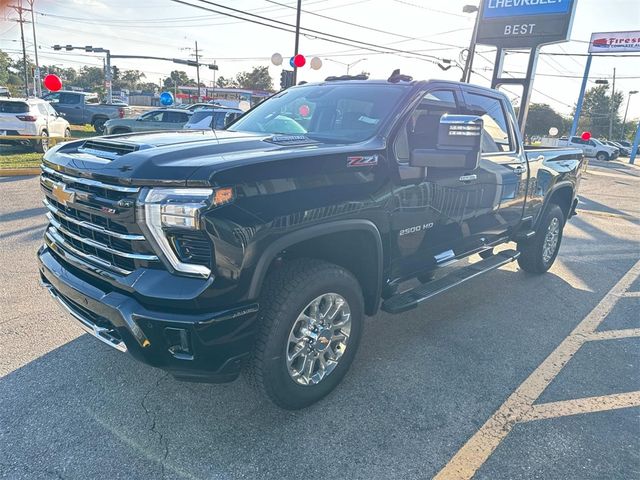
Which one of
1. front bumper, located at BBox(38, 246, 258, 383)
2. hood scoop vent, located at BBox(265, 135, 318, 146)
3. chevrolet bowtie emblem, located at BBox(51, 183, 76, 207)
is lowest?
front bumper, located at BBox(38, 246, 258, 383)

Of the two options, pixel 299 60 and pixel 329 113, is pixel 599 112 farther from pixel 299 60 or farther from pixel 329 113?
pixel 329 113

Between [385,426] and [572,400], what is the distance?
1.40m

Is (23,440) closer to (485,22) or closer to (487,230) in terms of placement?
(487,230)

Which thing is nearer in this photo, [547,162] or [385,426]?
[385,426]

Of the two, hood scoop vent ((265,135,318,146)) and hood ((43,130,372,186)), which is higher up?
hood scoop vent ((265,135,318,146))

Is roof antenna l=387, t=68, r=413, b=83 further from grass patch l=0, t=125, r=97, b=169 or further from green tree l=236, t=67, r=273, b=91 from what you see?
green tree l=236, t=67, r=273, b=91

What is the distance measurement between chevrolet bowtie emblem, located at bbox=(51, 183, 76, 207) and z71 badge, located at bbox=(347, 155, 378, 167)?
159 centimetres

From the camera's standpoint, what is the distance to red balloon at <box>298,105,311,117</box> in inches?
149

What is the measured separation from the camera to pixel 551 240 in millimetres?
5812

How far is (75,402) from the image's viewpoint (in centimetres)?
278

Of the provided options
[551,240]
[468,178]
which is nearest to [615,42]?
[551,240]

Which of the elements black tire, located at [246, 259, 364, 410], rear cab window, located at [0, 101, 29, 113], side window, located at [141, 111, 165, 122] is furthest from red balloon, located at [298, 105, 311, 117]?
side window, located at [141, 111, 165, 122]

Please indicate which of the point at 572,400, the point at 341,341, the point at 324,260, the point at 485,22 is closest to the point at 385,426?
the point at 341,341

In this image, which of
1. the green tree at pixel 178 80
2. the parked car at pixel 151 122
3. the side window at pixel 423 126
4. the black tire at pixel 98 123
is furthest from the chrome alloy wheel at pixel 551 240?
the green tree at pixel 178 80
